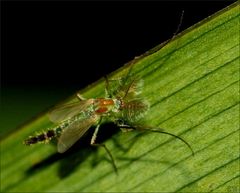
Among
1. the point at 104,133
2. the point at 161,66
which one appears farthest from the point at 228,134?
the point at 104,133

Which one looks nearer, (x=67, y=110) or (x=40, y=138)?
(x=40, y=138)

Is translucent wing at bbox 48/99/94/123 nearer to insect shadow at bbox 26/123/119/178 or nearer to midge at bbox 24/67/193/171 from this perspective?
midge at bbox 24/67/193/171

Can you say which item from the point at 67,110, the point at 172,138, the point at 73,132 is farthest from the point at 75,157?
the point at 172,138

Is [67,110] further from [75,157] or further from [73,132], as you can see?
[75,157]

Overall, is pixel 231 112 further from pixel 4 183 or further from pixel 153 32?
pixel 4 183

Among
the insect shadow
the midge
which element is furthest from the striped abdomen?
the insect shadow

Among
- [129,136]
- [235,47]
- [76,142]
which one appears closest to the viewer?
[235,47]
